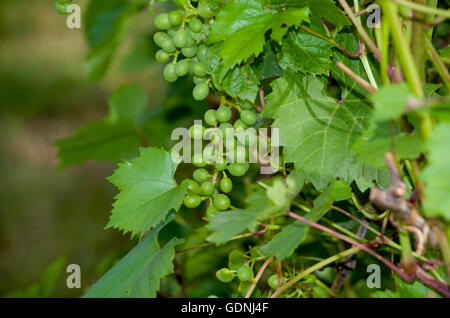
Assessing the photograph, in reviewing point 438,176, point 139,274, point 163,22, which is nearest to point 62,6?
point 163,22

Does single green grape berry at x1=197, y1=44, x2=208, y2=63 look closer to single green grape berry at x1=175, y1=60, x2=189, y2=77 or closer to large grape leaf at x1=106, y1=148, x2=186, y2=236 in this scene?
single green grape berry at x1=175, y1=60, x2=189, y2=77

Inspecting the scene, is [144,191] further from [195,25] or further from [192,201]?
[195,25]

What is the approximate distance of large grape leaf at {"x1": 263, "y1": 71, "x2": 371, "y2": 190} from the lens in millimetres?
591

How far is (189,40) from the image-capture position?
2.02 ft

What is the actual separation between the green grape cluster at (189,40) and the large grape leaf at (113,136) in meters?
0.52

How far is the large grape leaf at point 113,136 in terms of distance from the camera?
3.67 feet

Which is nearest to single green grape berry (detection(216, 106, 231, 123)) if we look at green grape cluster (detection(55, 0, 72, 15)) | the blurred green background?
green grape cluster (detection(55, 0, 72, 15))

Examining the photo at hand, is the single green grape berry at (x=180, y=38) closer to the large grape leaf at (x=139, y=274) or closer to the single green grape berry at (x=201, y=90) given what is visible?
the single green grape berry at (x=201, y=90)

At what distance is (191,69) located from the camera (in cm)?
64

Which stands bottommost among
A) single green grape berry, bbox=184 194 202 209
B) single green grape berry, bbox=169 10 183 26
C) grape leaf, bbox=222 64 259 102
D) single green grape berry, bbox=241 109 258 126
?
single green grape berry, bbox=184 194 202 209

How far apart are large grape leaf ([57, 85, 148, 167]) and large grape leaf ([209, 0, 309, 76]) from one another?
0.63 metres

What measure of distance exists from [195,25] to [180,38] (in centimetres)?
3

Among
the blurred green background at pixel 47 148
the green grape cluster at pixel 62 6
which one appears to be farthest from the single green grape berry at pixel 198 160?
the blurred green background at pixel 47 148
